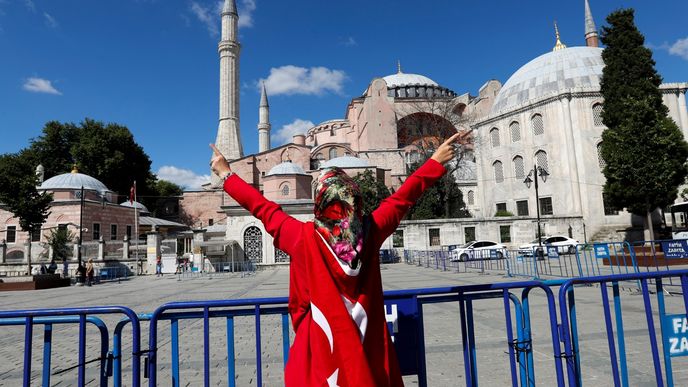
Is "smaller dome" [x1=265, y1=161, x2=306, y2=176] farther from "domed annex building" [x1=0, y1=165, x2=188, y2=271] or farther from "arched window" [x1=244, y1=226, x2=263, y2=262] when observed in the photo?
"arched window" [x1=244, y1=226, x2=263, y2=262]

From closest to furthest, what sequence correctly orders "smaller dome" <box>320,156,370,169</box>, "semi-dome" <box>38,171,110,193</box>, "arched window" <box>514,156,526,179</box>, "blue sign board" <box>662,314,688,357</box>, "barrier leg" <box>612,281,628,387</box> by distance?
1. "barrier leg" <box>612,281,628,387</box>
2. "blue sign board" <box>662,314,688,357</box>
3. "semi-dome" <box>38,171,110,193</box>
4. "arched window" <box>514,156,526,179</box>
5. "smaller dome" <box>320,156,370,169</box>

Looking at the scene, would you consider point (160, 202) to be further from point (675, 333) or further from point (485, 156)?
point (675, 333)

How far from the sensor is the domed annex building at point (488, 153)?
90.3ft

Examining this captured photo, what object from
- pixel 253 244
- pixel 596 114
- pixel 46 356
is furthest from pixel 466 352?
pixel 596 114

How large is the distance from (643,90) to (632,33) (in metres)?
3.56

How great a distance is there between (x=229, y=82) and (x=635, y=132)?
3636cm

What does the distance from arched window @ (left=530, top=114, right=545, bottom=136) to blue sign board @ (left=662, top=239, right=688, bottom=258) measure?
24400mm

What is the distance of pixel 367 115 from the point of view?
46531 millimetres

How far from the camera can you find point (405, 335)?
9.03 feet

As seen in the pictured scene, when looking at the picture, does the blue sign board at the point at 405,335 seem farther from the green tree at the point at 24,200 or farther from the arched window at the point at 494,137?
the arched window at the point at 494,137

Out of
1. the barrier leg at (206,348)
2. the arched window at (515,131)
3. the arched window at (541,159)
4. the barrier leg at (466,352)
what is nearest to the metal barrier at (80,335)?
the barrier leg at (206,348)

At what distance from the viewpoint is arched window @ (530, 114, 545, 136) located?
105 ft

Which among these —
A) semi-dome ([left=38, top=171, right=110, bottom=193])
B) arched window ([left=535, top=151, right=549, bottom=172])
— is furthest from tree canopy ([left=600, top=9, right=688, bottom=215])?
semi-dome ([left=38, top=171, right=110, bottom=193])

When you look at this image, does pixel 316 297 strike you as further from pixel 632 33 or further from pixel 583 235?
pixel 583 235
